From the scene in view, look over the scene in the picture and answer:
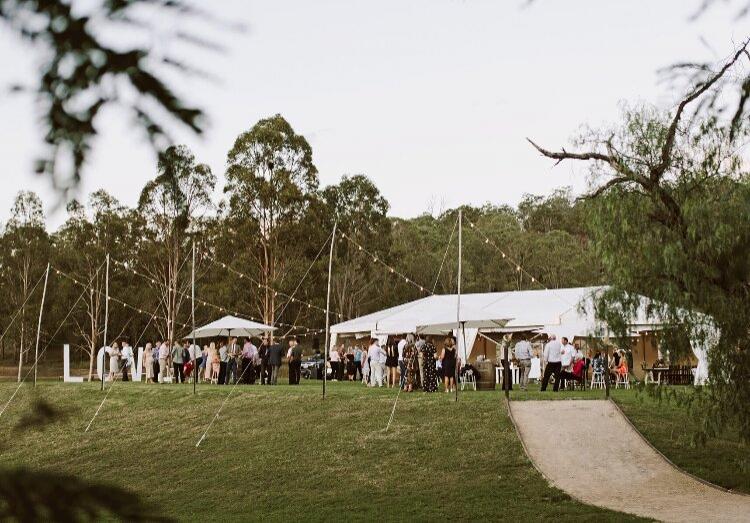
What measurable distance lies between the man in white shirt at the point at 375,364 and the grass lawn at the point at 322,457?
1.61 m

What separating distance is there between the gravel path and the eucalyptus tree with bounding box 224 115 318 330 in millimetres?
21835

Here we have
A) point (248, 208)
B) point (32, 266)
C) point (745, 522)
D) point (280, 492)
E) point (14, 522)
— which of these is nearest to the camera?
point (14, 522)

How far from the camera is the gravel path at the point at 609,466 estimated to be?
44.9 ft

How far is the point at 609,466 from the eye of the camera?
642 inches

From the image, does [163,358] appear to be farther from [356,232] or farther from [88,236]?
[88,236]

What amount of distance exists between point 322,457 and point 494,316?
32.0 feet

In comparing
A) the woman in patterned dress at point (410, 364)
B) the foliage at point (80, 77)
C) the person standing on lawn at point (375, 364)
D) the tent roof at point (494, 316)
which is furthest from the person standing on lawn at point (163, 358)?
the foliage at point (80, 77)

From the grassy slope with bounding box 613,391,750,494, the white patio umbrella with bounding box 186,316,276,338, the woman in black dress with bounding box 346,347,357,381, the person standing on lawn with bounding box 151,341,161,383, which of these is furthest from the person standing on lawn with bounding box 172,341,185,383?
the grassy slope with bounding box 613,391,750,494

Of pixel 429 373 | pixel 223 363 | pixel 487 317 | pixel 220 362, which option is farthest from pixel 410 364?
pixel 220 362

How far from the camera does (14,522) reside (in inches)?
58.6

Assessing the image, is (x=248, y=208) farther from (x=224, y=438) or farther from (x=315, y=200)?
(x=224, y=438)

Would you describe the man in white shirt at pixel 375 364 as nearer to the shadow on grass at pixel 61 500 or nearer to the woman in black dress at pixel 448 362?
the woman in black dress at pixel 448 362

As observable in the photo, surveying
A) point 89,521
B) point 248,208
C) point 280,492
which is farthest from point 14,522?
point 248,208

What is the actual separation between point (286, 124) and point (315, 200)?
11.9 feet
